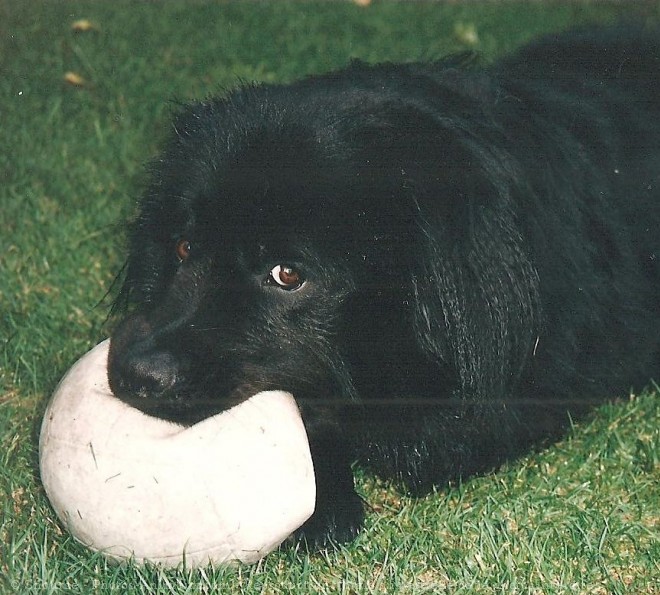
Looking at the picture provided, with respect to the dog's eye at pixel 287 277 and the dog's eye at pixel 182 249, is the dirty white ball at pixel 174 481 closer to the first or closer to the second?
the dog's eye at pixel 287 277

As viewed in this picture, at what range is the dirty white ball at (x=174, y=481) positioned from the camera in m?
1.97

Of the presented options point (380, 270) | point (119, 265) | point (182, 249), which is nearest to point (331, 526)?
point (380, 270)

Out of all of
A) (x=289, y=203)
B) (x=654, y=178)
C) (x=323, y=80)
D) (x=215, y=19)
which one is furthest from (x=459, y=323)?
(x=215, y=19)

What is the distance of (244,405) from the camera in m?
2.13

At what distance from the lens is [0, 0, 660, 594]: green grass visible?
2.16 m

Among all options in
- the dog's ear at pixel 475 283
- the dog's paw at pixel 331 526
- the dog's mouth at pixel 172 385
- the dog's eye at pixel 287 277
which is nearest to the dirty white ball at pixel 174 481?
the dog's mouth at pixel 172 385

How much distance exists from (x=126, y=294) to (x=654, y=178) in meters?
Answer: 1.47

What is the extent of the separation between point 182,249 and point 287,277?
320 mm

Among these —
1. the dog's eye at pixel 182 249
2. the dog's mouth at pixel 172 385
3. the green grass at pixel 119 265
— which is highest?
the dog's eye at pixel 182 249

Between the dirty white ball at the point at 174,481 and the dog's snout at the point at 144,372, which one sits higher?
the dog's snout at the point at 144,372

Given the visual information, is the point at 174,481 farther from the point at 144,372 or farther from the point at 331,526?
the point at 331,526

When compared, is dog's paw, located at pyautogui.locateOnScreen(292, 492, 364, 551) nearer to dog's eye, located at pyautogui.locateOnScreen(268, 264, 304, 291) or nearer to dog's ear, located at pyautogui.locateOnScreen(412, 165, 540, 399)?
dog's ear, located at pyautogui.locateOnScreen(412, 165, 540, 399)

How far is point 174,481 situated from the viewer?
6.45 ft

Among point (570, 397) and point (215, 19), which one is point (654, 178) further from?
point (215, 19)
